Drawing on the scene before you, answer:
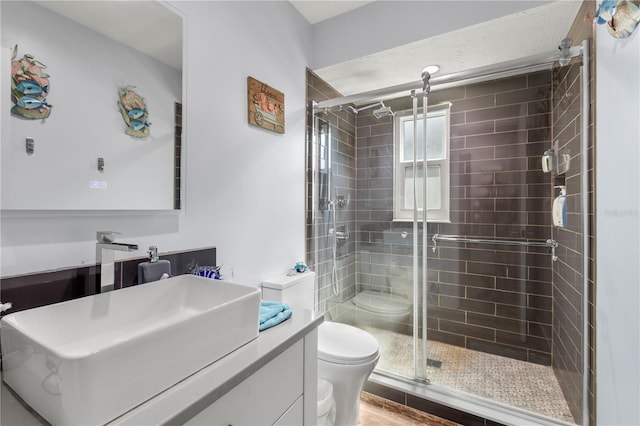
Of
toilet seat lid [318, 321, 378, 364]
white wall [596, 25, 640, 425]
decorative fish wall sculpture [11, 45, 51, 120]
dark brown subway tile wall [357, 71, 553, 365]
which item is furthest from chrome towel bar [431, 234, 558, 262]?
decorative fish wall sculpture [11, 45, 51, 120]

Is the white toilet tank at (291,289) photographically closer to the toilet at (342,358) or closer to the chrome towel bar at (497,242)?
the toilet at (342,358)

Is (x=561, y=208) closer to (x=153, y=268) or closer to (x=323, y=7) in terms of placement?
(x=323, y=7)

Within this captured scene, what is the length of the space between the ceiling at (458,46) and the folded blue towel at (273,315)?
188cm

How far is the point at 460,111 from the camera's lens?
7.75 ft

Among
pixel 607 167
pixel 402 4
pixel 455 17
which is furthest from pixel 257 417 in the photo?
pixel 402 4

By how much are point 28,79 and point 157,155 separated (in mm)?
434

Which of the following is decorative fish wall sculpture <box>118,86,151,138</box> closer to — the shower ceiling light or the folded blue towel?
the folded blue towel

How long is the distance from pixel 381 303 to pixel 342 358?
0.93 m

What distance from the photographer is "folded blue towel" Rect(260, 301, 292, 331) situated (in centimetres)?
97

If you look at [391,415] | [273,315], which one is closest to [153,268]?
[273,315]

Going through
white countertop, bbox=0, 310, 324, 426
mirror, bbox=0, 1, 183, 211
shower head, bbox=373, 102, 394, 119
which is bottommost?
white countertop, bbox=0, 310, 324, 426

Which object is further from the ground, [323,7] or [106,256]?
[323,7]

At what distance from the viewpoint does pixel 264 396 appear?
830mm

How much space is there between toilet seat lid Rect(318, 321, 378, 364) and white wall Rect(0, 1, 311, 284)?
510 millimetres
